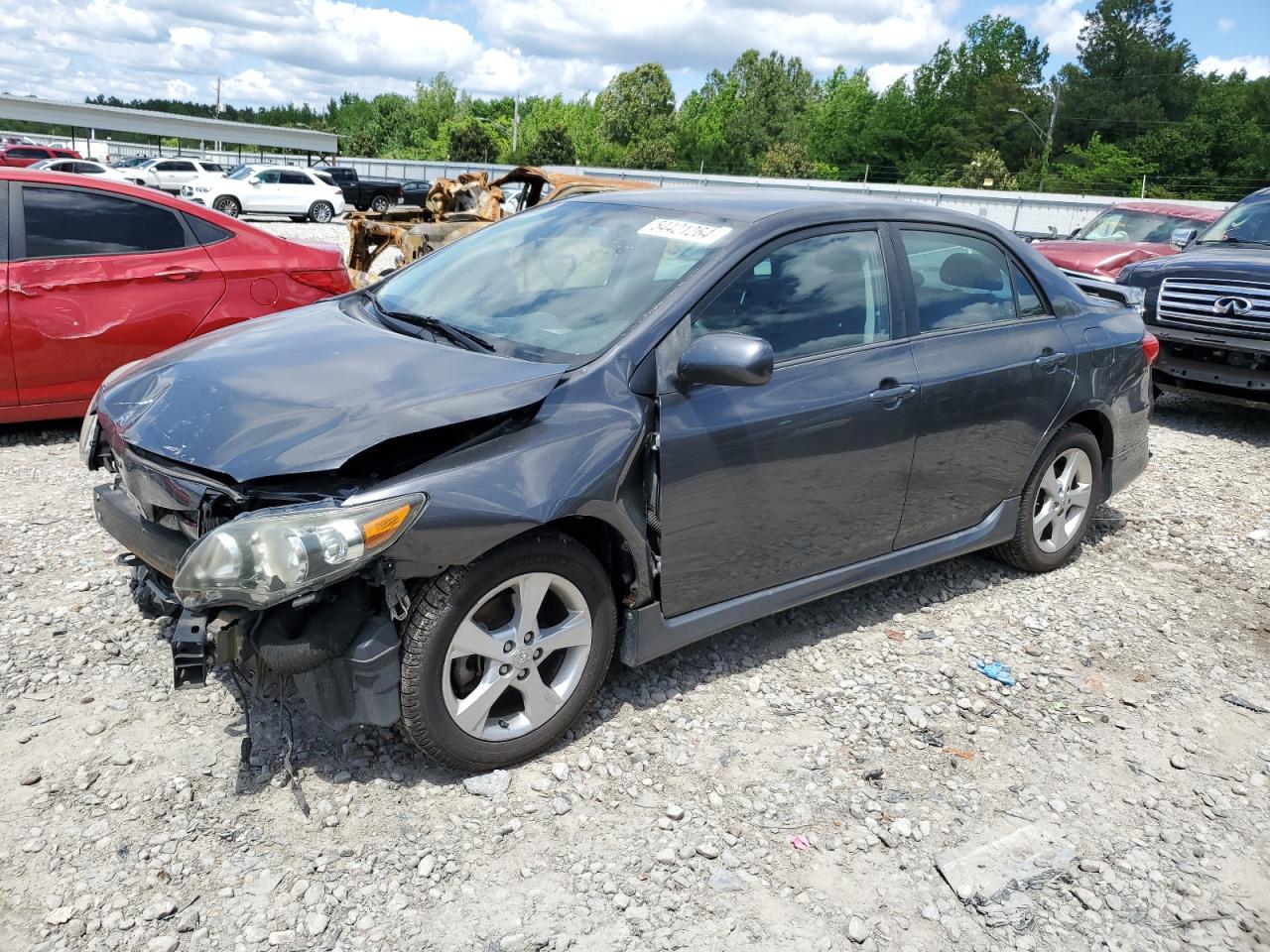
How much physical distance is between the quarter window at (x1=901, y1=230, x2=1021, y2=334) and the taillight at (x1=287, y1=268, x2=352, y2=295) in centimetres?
410

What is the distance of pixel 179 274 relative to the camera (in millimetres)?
6250

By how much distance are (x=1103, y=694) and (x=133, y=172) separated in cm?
3485

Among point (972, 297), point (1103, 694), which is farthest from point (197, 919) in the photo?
point (972, 297)

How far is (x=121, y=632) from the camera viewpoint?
3.82 meters

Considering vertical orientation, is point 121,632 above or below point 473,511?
below

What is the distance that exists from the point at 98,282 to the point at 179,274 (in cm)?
45

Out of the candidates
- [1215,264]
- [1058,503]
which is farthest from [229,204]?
[1058,503]

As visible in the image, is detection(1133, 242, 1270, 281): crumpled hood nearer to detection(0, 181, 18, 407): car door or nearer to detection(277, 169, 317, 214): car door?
detection(0, 181, 18, 407): car door

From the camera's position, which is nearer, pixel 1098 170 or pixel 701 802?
pixel 701 802

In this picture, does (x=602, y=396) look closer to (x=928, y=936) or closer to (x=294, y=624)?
(x=294, y=624)

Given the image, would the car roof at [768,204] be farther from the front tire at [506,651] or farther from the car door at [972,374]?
the front tire at [506,651]

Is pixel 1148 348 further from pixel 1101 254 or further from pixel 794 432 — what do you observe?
pixel 1101 254

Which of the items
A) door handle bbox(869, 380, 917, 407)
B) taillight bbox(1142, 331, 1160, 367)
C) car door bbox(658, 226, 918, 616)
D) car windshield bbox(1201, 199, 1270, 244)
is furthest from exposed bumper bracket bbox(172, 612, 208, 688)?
car windshield bbox(1201, 199, 1270, 244)

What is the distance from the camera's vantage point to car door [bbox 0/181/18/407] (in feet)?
18.7
